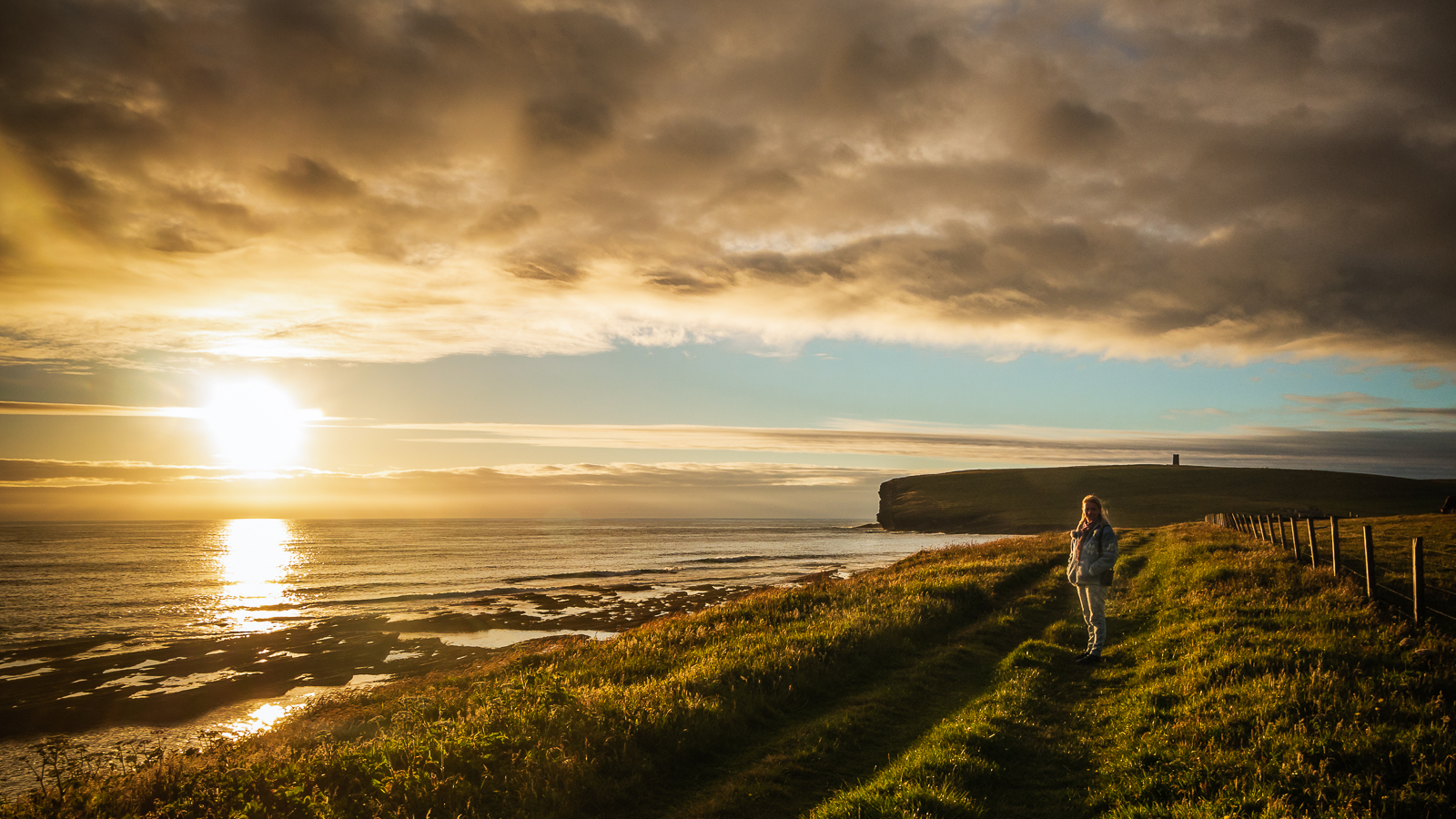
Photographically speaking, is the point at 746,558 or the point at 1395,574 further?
the point at 746,558

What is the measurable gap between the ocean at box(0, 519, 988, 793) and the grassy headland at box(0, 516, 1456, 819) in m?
8.13

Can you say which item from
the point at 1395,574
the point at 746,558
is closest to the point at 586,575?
the point at 746,558

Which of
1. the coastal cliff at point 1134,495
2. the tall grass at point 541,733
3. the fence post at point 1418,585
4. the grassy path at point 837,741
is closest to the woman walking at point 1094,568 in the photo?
the grassy path at point 837,741

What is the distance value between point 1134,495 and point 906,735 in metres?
149

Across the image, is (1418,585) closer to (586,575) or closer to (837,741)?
(837,741)

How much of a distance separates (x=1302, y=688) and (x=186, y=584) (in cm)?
6645

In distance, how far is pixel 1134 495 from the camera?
134625mm

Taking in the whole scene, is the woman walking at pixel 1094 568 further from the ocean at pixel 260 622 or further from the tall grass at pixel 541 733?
the ocean at pixel 260 622

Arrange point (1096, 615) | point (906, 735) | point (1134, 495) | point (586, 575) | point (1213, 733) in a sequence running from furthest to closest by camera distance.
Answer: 1. point (1134, 495)
2. point (586, 575)
3. point (1096, 615)
4. point (906, 735)
5. point (1213, 733)

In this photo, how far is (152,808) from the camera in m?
7.52

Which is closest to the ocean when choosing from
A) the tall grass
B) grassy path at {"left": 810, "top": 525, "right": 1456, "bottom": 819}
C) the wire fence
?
the tall grass

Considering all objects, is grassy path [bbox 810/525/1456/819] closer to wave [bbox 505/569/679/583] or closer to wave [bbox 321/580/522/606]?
wave [bbox 321/580/522/606]

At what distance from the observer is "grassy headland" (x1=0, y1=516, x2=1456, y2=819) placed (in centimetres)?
697

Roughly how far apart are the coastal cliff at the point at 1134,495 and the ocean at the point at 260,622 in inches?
2943
